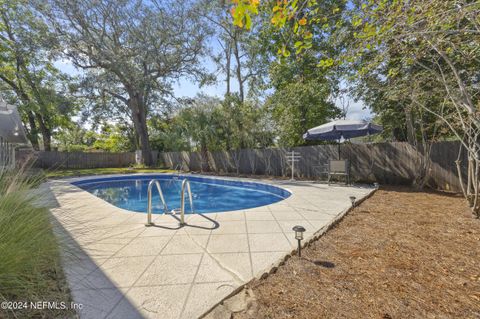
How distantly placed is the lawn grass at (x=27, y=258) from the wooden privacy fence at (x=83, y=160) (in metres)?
17.3

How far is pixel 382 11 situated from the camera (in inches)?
110

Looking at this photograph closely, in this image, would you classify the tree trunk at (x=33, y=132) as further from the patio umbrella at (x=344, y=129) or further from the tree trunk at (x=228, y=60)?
the patio umbrella at (x=344, y=129)

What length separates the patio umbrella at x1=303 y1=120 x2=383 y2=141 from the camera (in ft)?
22.6

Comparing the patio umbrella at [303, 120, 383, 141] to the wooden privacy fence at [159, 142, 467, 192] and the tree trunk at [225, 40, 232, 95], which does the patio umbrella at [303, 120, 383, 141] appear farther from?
the tree trunk at [225, 40, 232, 95]

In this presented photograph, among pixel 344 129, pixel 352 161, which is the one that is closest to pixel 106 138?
pixel 352 161

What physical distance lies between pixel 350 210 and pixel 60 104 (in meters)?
20.2

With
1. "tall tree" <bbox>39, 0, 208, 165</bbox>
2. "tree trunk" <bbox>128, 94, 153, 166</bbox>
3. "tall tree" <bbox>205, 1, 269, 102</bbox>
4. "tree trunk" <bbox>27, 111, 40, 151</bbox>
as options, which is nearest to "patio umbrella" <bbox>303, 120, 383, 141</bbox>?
"tall tree" <bbox>205, 1, 269, 102</bbox>

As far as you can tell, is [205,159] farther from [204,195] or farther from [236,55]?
[236,55]

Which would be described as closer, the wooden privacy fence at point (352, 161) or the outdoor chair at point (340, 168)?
the wooden privacy fence at point (352, 161)

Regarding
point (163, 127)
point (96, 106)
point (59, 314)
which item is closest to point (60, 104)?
point (96, 106)

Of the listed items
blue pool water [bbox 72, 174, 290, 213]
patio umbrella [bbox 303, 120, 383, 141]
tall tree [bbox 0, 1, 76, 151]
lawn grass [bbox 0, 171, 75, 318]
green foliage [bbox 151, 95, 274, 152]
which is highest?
tall tree [bbox 0, 1, 76, 151]

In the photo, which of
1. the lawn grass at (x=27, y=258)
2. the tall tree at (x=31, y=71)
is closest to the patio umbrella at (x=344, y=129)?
the lawn grass at (x=27, y=258)

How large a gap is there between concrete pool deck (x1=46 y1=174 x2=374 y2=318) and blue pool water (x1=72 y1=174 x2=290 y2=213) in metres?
1.96

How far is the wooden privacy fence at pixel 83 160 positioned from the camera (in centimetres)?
1731
